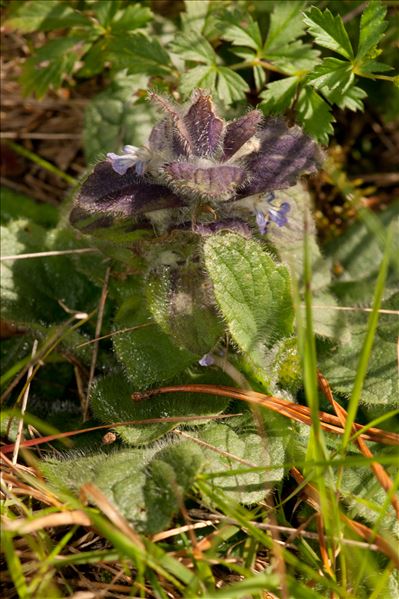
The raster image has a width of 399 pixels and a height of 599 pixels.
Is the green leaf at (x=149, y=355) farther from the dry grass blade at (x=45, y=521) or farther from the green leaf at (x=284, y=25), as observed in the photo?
the green leaf at (x=284, y=25)

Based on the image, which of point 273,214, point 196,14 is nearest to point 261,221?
point 273,214

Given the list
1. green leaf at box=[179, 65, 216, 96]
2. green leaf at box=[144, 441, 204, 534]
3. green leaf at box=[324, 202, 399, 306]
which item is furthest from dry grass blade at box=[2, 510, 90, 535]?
green leaf at box=[179, 65, 216, 96]

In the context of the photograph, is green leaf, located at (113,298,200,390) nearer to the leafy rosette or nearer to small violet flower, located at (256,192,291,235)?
the leafy rosette

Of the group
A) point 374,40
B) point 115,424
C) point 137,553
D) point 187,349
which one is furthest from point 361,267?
point 137,553

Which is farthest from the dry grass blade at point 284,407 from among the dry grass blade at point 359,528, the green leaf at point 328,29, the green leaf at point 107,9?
the green leaf at point 107,9

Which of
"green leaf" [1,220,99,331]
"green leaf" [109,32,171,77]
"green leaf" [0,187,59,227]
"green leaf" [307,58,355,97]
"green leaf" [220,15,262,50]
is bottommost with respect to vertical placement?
"green leaf" [0,187,59,227]

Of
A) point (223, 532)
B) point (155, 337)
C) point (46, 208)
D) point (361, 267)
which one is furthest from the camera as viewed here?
point (46, 208)

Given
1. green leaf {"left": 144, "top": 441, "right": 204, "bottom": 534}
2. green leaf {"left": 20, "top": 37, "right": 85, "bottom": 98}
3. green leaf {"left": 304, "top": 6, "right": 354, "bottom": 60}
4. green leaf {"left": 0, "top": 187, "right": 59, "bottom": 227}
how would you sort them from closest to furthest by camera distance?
green leaf {"left": 144, "top": 441, "right": 204, "bottom": 534} < green leaf {"left": 304, "top": 6, "right": 354, "bottom": 60} < green leaf {"left": 20, "top": 37, "right": 85, "bottom": 98} < green leaf {"left": 0, "top": 187, "right": 59, "bottom": 227}

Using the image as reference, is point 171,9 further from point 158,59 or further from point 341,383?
point 341,383
